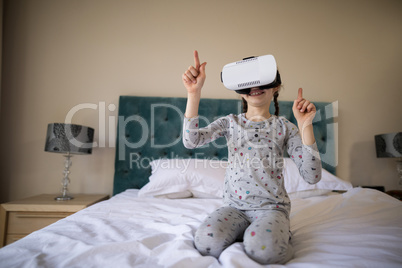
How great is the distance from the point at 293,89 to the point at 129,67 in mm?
1354

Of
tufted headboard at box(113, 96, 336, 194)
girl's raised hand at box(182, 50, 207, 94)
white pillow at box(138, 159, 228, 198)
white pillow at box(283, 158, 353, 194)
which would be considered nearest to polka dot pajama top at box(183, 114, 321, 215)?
girl's raised hand at box(182, 50, 207, 94)

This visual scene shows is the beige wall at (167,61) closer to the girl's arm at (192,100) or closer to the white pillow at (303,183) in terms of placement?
the white pillow at (303,183)

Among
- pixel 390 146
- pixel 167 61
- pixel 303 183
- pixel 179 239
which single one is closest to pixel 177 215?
pixel 179 239

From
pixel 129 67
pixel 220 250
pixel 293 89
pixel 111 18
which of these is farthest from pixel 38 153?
pixel 293 89

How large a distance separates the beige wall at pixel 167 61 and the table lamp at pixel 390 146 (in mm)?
128

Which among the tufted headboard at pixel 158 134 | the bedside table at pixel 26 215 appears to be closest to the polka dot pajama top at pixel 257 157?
the tufted headboard at pixel 158 134

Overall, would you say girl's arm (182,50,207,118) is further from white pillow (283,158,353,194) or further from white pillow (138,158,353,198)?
white pillow (283,158,353,194)

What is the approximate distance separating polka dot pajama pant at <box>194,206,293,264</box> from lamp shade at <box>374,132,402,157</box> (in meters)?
1.41

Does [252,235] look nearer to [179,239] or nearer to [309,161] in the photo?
[179,239]

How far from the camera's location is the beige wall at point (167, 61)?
1786 millimetres

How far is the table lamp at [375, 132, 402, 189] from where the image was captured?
5.22 feet

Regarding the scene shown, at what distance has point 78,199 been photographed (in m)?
1.53

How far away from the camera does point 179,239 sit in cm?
67

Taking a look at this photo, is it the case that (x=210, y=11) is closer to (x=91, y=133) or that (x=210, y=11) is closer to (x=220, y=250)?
(x=91, y=133)
